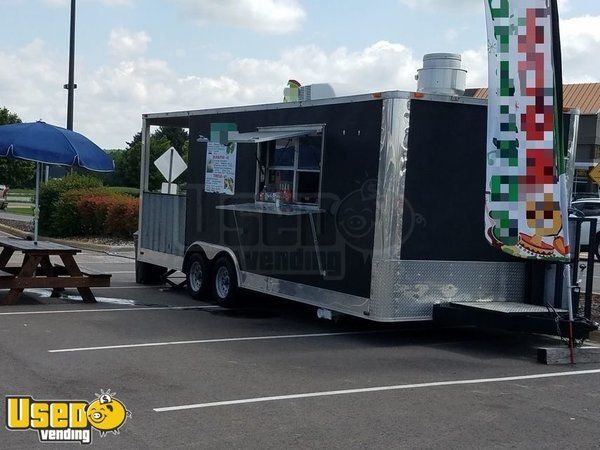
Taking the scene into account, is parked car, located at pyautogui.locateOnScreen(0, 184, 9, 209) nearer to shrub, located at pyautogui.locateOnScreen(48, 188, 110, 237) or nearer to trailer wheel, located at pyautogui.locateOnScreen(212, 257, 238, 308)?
shrub, located at pyautogui.locateOnScreen(48, 188, 110, 237)

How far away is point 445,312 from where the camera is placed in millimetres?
9781

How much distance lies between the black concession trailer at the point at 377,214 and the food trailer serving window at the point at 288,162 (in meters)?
0.02

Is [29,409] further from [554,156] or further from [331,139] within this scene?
[554,156]

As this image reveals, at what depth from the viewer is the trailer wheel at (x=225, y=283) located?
12297mm

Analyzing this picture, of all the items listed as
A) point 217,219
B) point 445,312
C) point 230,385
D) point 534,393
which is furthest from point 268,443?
point 217,219

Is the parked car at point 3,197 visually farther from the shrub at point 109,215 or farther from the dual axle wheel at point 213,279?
the dual axle wheel at point 213,279

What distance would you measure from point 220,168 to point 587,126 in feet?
117

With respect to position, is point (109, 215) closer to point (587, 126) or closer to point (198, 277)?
point (198, 277)

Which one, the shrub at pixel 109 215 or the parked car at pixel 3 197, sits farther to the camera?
the parked car at pixel 3 197

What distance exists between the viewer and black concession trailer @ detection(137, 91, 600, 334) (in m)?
9.68

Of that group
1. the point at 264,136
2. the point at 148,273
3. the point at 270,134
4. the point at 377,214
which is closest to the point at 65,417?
the point at 377,214

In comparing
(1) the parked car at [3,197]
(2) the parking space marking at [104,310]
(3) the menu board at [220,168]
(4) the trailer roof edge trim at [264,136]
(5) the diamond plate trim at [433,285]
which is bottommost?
(2) the parking space marking at [104,310]

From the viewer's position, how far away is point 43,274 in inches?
518

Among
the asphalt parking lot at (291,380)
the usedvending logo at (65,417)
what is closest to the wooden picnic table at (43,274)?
the asphalt parking lot at (291,380)
